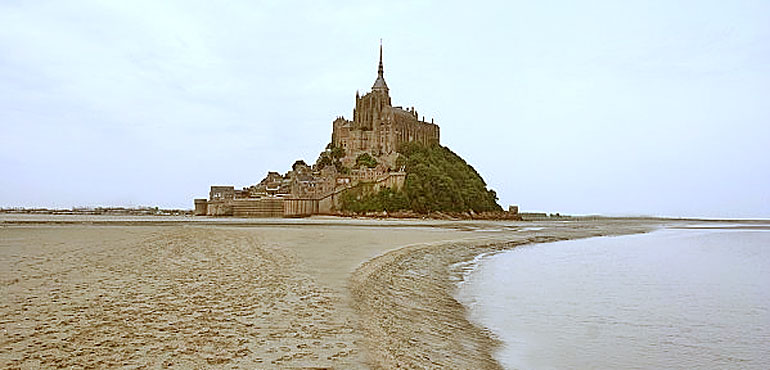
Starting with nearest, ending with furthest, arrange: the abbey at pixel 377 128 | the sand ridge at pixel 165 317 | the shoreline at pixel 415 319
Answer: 1. the sand ridge at pixel 165 317
2. the shoreline at pixel 415 319
3. the abbey at pixel 377 128

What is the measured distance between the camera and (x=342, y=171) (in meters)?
94.6

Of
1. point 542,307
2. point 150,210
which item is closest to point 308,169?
point 150,210

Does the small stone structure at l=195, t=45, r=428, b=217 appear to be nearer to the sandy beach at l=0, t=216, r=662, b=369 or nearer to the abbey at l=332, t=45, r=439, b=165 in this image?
the abbey at l=332, t=45, r=439, b=165

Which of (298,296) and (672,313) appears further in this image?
(672,313)

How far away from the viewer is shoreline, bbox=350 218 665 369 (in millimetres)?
7245

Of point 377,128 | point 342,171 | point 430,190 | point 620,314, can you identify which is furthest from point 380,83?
point 620,314

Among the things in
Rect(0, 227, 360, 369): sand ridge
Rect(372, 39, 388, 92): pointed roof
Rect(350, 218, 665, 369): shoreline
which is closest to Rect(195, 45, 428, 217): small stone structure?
Rect(372, 39, 388, 92): pointed roof

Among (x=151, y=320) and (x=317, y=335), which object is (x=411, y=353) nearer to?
(x=317, y=335)

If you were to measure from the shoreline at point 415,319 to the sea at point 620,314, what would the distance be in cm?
38

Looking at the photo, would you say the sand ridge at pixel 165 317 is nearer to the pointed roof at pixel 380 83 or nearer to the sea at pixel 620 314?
the sea at pixel 620 314

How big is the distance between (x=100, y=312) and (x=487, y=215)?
91.8 meters

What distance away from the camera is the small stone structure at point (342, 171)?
81.7 meters

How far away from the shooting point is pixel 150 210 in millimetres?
126125

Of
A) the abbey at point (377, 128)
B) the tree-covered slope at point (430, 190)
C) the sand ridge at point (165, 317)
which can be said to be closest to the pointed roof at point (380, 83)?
the abbey at point (377, 128)
